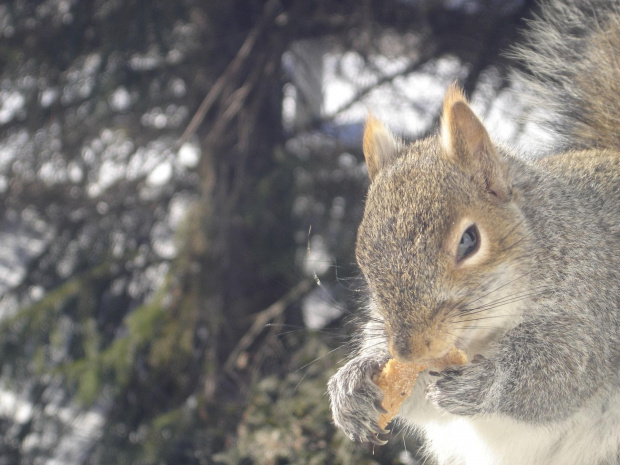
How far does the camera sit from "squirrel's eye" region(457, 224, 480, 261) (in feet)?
2.67

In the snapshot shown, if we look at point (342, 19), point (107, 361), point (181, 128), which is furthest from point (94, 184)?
point (342, 19)

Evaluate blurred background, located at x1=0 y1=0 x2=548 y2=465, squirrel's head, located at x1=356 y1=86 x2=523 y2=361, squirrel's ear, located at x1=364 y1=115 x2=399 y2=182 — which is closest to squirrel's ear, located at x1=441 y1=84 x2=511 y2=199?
squirrel's head, located at x1=356 y1=86 x2=523 y2=361

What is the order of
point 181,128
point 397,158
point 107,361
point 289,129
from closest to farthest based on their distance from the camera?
point 397,158, point 107,361, point 181,128, point 289,129

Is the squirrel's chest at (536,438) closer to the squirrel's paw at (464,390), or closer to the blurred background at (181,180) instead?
the squirrel's paw at (464,390)

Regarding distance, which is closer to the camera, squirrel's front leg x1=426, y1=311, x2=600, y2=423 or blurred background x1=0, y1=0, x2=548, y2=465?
squirrel's front leg x1=426, y1=311, x2=600, y2=423

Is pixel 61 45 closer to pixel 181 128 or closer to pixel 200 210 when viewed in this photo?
pixel 181 128

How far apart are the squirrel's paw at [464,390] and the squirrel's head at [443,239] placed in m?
0.05

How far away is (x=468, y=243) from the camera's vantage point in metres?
0.83

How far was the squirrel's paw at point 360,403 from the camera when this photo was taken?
90 cm

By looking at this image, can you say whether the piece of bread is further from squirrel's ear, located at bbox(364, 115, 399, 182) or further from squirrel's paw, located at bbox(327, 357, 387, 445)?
squirrel's ear, located at bbox(364, 115, 399, 182)

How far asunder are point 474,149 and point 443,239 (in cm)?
17

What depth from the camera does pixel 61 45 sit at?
5.59 feet

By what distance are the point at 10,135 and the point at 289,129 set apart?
0.84 m

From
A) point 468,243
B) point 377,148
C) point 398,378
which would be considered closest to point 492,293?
point 468,243
